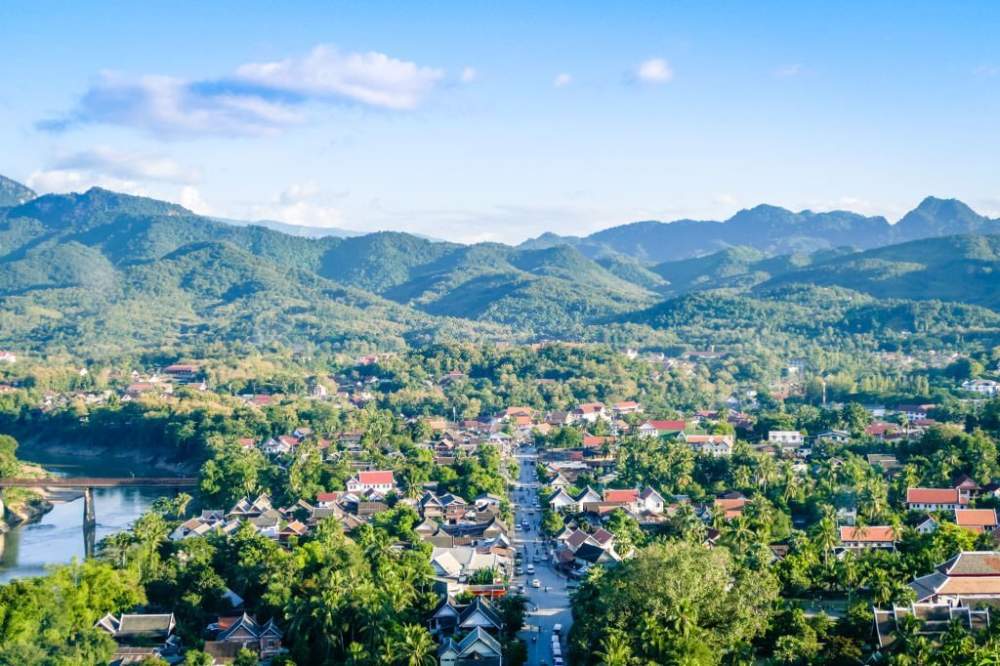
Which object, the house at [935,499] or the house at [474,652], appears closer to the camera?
the house at [474,652]

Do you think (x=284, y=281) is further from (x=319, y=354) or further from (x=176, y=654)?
(x=176, y=654)

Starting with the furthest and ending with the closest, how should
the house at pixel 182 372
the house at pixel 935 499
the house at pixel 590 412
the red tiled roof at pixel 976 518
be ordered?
the house at pixel 182 372 → the house at pixel 590 412 → the house at pixel 935 499 → the red tiled roof at pixel 976 518

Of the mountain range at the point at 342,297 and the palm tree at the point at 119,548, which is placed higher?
the mountain range at the point at 342,297

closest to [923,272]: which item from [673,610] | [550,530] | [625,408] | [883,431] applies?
[625,408]

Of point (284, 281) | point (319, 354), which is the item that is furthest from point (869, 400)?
point (284, 281)

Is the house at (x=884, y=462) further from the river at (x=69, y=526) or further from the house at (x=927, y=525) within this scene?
the river at (x=69, y=526)

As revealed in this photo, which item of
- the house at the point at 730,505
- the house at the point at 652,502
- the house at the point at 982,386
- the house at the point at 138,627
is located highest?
the house at the point at 982,386

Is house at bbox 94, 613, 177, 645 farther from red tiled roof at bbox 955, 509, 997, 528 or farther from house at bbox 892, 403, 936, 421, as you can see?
house at bbox 892, 403, 936, 421

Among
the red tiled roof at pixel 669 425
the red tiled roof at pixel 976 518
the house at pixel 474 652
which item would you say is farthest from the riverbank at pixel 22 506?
the red tiled roof at pixel 976 518
